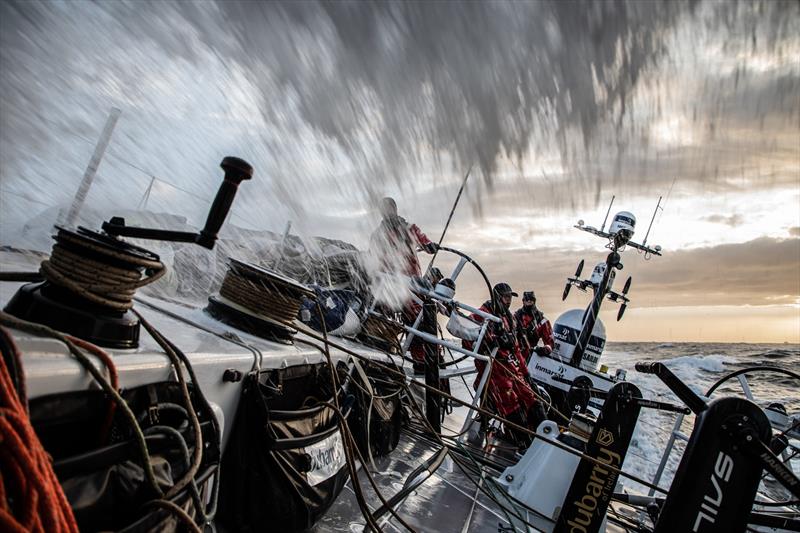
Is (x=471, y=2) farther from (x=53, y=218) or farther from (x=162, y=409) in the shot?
(x=53, y=218)

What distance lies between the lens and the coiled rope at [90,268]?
1.12 meters

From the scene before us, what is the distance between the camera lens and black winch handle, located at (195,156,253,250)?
127cm

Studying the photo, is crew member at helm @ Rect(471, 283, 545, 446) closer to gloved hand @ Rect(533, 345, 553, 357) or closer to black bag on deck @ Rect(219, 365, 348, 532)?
gloved hand @ Rect(533, 345, 553, 357)

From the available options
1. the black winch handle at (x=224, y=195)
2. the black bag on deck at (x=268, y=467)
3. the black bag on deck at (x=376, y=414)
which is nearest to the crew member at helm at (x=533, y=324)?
the black bag on deck at (x=376, y=414)

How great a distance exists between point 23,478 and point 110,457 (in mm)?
287

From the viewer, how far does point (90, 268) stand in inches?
44.9

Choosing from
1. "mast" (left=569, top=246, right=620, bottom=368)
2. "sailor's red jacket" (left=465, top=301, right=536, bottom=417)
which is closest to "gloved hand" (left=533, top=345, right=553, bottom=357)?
"mast" (left=569, top=246, right=620, bottom=368)

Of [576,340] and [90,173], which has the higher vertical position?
[576,340]

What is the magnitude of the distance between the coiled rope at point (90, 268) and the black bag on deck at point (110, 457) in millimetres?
255

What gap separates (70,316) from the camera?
1.10m

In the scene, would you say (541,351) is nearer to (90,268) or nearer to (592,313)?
(592,313)

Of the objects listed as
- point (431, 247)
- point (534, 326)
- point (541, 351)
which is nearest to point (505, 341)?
point (431, 247)

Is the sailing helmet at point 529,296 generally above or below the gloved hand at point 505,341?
above

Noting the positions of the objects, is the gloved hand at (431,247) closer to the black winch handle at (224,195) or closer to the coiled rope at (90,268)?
the black winch handle at (224,195)
